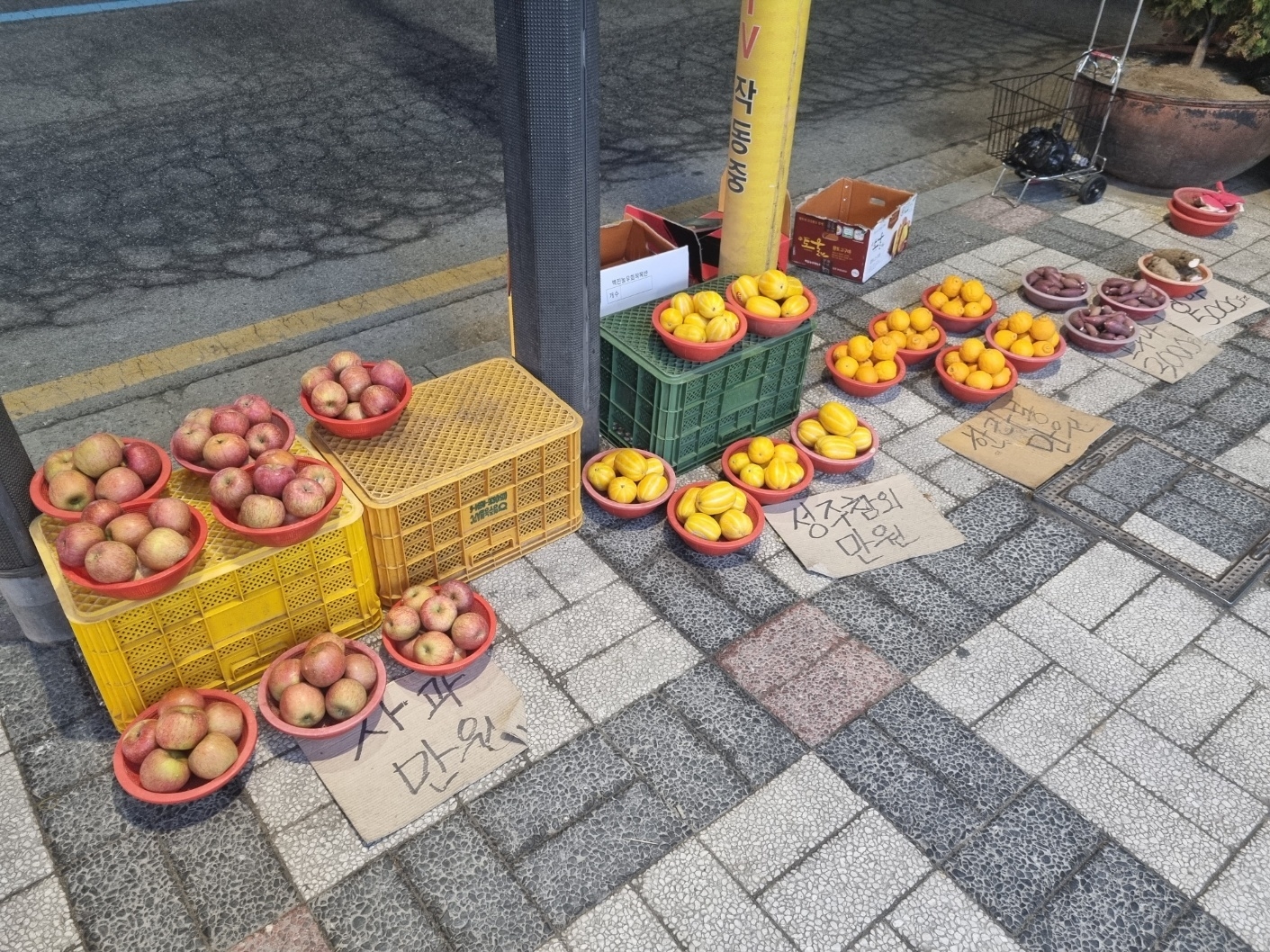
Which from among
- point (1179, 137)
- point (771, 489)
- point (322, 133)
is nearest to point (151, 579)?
point (771, 489)

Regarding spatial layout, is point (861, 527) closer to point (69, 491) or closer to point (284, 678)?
point (284, 678)

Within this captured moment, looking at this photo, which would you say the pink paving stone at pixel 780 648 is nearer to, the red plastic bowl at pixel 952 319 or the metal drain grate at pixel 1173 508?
the metal drain grate at pixel 1173 508

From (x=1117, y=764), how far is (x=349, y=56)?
38.3 feet

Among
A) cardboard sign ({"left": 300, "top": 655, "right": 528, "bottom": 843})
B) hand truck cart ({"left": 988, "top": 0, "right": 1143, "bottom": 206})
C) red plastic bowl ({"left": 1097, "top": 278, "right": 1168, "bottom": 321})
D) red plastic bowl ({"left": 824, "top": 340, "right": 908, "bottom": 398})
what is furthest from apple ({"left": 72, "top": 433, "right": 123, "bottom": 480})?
hand truck cart ({"left": 988, "top": 0, "right": 1143, "bottom": 206})

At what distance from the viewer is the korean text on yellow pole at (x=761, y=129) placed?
4930 mm

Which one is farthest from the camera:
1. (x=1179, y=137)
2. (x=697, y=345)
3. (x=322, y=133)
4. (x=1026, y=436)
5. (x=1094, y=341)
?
(x=322, y=133)

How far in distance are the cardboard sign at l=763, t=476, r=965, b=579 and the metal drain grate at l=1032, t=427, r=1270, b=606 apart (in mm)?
713

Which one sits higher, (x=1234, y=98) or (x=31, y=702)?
(x=1234, y=98)

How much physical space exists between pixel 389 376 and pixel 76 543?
1.47 m

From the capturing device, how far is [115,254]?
7199 mm

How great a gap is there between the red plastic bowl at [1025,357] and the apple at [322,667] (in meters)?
4.50

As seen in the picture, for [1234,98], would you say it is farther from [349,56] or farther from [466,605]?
[349,56]

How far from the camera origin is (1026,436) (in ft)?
17.9

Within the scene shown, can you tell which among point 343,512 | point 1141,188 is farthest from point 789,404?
point 1141,188
